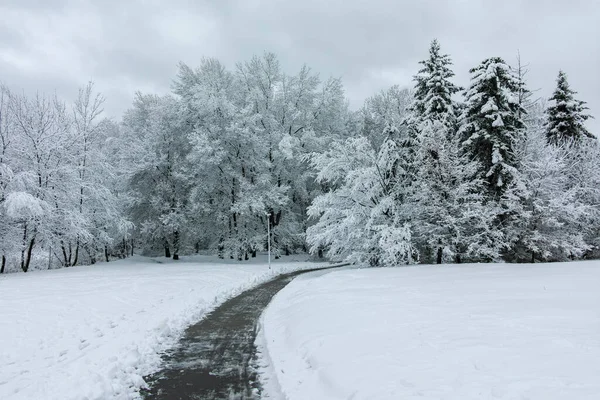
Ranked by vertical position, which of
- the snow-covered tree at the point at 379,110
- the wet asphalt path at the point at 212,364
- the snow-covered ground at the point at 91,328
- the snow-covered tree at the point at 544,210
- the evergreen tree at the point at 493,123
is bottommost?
the wet asphalt path at the point at 212,364

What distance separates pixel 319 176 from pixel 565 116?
21527 mm

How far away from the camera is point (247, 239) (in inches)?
1412

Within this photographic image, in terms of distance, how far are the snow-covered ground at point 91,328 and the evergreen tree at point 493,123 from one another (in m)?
16.2

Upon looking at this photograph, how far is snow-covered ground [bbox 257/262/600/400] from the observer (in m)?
4.80

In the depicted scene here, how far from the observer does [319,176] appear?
87.6 ft

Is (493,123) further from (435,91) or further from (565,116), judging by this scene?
(565,116)

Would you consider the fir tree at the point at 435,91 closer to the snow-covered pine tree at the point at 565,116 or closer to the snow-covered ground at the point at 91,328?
the snow-covered pine tree at the point at 565,116

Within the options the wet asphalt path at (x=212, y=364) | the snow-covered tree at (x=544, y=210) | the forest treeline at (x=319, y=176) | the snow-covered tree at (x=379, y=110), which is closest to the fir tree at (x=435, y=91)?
the forest treeline at (x=319, y=176)

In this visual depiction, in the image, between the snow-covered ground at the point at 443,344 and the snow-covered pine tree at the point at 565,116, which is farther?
the snow-covered pine tree at the point at 565,116

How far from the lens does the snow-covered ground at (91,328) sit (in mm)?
6727

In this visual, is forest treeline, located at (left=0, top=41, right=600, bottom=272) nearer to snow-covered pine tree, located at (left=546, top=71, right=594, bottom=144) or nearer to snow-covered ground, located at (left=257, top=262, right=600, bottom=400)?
snow-covered pine tree, located at (left=546, top=71, right=594, bottom=144)

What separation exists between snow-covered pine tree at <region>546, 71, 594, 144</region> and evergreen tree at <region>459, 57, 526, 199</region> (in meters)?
8.48

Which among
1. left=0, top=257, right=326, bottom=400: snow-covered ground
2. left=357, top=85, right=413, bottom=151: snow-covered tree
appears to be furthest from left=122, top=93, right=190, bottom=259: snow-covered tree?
left=357, top=85, right=413, bottom=151: snow-covered tree

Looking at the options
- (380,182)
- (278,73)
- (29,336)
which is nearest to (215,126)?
(278,73)
